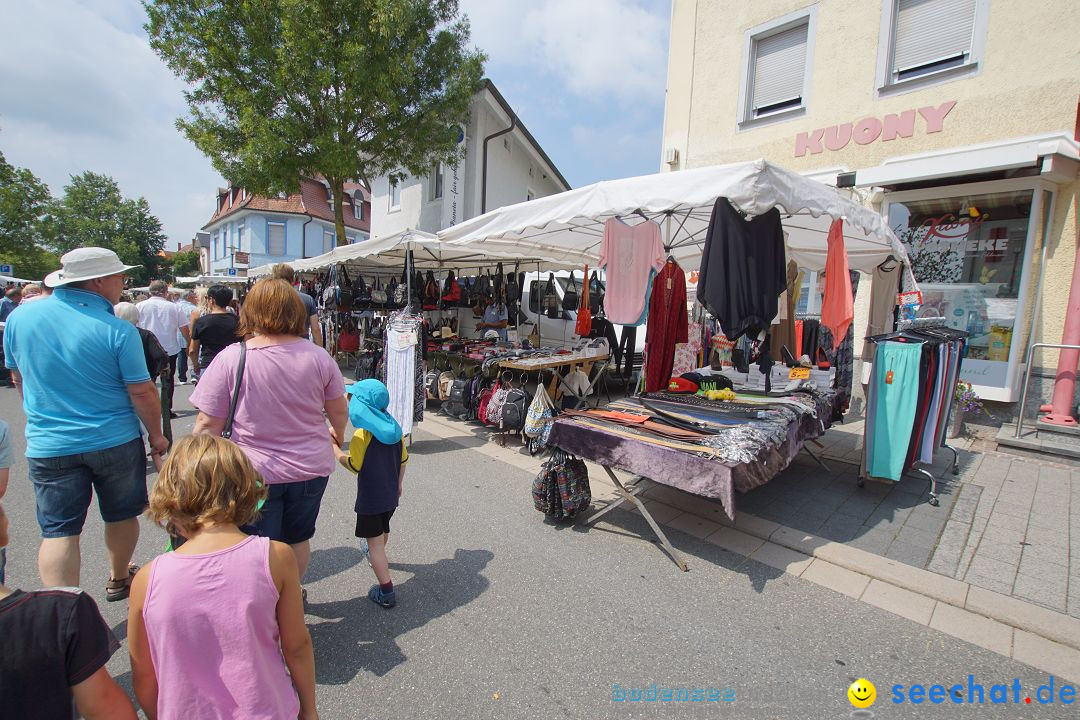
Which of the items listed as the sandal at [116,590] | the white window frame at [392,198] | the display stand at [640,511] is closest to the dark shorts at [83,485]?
the sandal at [116,590]

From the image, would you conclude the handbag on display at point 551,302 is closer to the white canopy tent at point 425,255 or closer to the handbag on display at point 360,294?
the white canopy tent at point 425,255

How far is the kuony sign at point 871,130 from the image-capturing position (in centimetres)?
646

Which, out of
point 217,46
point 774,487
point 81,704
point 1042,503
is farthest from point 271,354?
point 217,46

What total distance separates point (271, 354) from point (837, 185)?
770 cm

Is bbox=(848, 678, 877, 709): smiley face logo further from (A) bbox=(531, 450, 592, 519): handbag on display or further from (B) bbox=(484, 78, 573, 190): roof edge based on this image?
(B) bbox=(484, 78, 573, 190): roof edge

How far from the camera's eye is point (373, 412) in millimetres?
2670

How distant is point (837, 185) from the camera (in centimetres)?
699

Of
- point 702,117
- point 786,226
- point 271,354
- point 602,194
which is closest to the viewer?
point 271,354

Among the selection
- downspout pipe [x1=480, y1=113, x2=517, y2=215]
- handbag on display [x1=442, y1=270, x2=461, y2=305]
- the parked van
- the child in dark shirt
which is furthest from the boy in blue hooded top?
downspout pipe [x1=480, y1=113, x2=517, y2=215]

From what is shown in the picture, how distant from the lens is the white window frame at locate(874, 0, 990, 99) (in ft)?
20.0

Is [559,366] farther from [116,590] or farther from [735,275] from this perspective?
[116,590]

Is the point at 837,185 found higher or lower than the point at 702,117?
lower

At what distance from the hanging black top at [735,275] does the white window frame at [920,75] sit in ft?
16.7

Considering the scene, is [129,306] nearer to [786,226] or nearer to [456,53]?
[786,226]
